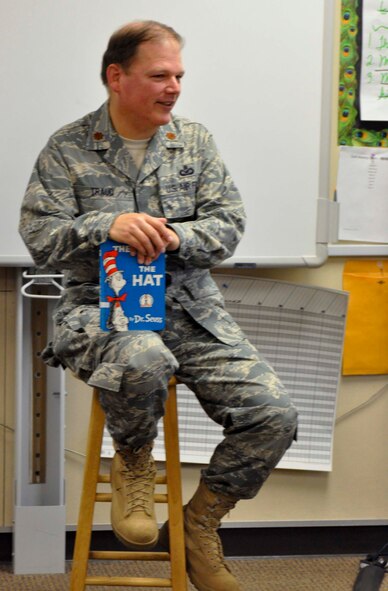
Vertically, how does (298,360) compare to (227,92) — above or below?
below

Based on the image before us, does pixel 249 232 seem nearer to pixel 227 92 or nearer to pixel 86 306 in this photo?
pixel 227 92

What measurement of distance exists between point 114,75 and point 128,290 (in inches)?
22.8

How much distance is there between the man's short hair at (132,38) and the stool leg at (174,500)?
74 cm

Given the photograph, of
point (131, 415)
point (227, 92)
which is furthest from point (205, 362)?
point (227, 92)

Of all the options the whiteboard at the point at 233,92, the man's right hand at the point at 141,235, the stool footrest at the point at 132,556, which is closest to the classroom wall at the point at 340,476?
the whiteboard at the point at 233,92

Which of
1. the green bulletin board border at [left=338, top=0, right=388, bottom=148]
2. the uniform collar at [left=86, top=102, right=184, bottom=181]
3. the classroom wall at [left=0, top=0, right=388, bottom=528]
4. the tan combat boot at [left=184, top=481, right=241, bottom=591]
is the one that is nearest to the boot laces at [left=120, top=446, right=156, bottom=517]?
the tan combat boot at [left=184, top=481, right=241, bottom=591]

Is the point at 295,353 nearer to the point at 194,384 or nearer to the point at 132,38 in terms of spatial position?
the point at 194,384

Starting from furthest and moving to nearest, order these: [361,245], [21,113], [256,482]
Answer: [361,245] < [21,113] < [256,482]

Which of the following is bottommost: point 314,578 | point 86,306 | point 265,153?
point 314,578

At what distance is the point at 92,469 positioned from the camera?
2.37m

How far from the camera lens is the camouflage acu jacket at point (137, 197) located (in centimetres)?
234

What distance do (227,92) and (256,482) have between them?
1190 millimetres

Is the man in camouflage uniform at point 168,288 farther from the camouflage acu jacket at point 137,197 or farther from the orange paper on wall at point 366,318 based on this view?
the orange paper on wall at point 366,318

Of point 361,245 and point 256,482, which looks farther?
point 361,245
